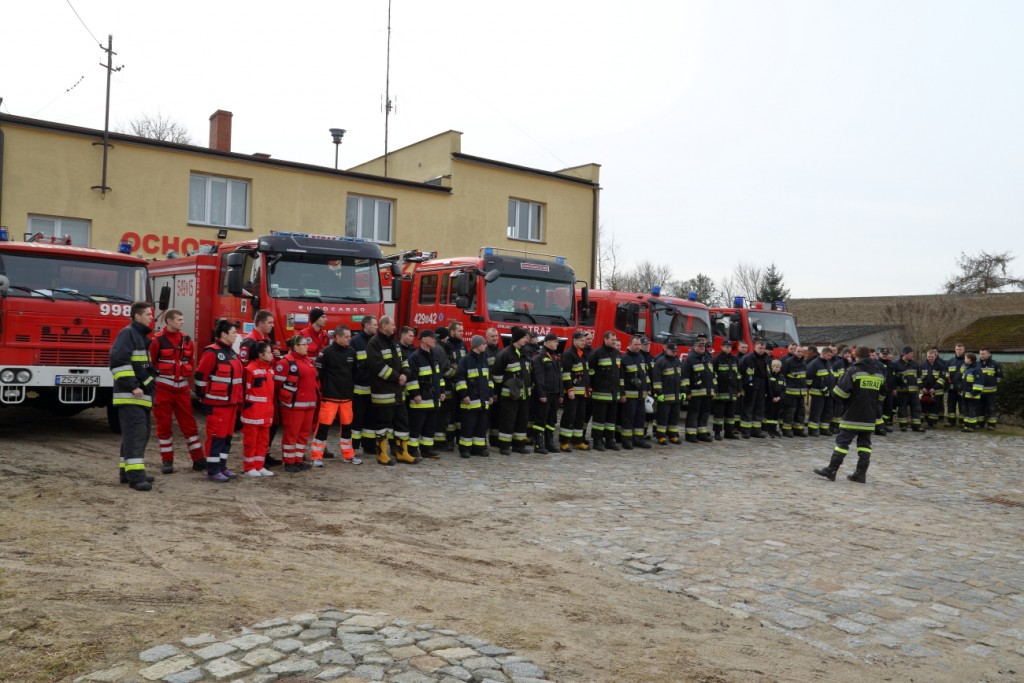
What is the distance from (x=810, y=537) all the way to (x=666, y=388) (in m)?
6.50

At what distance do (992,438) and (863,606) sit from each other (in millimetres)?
13989

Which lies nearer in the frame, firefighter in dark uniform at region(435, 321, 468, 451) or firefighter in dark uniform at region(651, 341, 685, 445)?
firefighter in dark uniform at region(435, 321, 468, 451)

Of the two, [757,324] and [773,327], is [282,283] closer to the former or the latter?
[757,324]

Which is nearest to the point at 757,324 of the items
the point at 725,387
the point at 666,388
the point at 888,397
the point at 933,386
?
the point at 888,397

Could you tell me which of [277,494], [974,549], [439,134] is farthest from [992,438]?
[439,134]

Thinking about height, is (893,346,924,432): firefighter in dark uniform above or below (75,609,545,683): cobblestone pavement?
above

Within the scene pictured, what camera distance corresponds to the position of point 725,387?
1495 cm

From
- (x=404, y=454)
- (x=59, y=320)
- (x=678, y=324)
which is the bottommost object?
(x=404, y=454)

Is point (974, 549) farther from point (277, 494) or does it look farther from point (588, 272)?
point (588, 272)

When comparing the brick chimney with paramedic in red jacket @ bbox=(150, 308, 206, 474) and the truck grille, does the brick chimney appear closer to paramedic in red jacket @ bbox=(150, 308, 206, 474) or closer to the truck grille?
the truck grille

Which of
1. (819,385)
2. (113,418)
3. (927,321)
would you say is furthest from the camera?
(927,321)

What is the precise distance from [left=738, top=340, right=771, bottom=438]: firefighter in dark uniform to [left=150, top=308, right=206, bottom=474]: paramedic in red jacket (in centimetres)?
1002

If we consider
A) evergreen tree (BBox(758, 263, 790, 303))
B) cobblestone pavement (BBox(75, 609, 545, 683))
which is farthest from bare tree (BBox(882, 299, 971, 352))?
cobblestone pavement (BBox(75, 609, 545, 683))

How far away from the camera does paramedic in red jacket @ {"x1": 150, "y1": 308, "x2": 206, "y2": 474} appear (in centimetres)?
877
